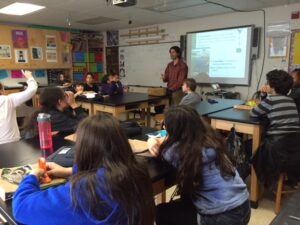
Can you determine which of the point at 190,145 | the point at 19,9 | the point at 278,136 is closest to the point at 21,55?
the point at 19,9

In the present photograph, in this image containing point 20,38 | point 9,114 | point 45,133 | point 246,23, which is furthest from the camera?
point 20,38

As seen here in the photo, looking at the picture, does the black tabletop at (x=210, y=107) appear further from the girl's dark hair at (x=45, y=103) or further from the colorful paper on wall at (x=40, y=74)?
the colorful paper on wall at (x=40, y=74)

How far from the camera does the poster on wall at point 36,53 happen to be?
6.59 meters

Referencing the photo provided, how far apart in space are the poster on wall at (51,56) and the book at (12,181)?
6232 millimetres

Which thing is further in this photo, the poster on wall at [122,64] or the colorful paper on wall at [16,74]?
the poster on wall at [122,64]

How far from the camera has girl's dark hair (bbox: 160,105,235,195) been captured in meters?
1.23

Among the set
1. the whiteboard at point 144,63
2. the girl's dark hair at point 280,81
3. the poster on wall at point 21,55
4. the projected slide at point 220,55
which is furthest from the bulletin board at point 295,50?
the poster on wall at point 21,55

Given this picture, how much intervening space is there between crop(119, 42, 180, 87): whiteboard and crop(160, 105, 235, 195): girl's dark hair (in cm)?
510

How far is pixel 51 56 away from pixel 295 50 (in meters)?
5.51

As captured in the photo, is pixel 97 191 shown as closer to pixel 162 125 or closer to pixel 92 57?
pixel 162 125

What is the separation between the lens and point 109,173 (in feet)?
2.79

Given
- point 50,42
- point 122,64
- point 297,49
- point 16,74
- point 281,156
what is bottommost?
point 281,156

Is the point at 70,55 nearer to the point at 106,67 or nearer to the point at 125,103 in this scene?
the point at 106,67

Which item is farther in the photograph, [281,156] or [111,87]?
[111,87]
